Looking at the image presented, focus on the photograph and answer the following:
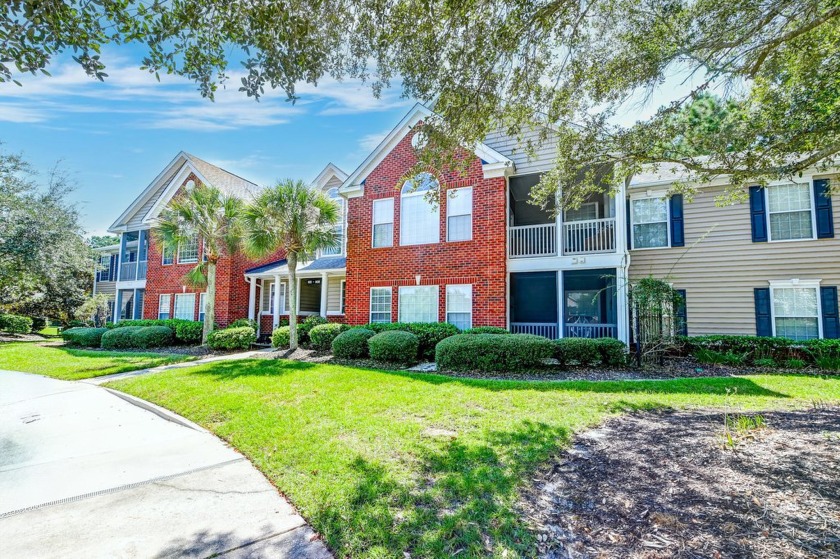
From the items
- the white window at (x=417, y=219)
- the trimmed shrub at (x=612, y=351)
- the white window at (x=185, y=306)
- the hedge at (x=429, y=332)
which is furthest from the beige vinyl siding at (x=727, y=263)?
the white window at (x=185, y=306)

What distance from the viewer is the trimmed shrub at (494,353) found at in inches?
398

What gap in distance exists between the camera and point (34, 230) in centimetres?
1956

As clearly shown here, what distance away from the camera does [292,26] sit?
5090mm

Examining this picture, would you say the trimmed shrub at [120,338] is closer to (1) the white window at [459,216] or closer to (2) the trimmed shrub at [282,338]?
(2) the trimmed shrub at [282,338]

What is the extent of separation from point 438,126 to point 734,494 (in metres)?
6.31

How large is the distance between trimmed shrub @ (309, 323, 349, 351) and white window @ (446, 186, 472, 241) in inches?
196

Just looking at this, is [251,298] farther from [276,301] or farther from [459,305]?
[459,305]

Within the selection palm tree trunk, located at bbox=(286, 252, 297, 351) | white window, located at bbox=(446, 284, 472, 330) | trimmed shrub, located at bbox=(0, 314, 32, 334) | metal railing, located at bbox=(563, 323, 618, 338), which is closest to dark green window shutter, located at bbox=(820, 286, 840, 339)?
metal railing, located at bbox=(563, 323, 618, 338)

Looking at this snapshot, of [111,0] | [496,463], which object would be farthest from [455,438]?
[111,0]

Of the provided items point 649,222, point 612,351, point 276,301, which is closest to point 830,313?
point 649,222

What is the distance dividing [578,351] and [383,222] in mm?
8075

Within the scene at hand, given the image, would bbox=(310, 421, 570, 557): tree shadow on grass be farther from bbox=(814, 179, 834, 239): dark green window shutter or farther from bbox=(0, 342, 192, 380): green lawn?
bbox=(814, 179, 834, 239): dark green window shutter

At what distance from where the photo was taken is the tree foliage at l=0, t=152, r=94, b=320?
19.0 metres

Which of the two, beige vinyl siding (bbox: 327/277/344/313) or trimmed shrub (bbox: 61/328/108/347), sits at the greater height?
beige vinyl siding (bbox: 327/277/344/313)
